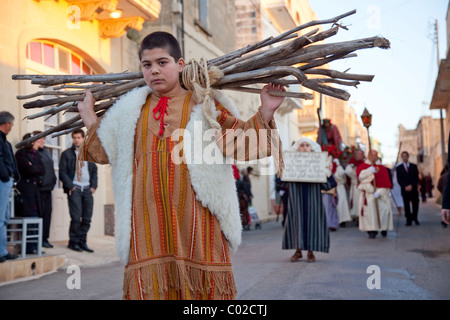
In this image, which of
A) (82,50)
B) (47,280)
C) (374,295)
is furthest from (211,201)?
(82,50)

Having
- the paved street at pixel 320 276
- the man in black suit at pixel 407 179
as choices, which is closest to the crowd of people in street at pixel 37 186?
the paved street at pixel 320 276

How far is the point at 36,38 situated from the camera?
1062 centimetres

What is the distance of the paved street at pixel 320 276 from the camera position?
20.5 ft

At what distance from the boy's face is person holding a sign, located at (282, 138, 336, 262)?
19.0 ft

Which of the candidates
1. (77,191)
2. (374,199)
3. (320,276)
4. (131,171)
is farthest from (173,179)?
(374,199)

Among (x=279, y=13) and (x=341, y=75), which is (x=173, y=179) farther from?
(x=279, y=13)

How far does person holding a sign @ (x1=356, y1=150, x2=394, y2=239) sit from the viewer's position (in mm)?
12883

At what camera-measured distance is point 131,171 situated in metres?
3.29

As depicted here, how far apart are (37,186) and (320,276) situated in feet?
14.3

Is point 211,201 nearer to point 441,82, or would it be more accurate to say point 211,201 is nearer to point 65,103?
point 65,103

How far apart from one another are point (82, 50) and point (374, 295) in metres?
8.00

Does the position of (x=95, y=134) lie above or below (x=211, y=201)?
above

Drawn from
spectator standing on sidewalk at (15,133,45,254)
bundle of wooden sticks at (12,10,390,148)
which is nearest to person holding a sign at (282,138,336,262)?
spectator standing on sidewalk at (15,133,45,254)
